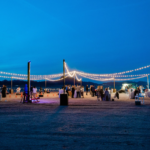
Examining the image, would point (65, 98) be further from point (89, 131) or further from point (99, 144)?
point (99, 144)

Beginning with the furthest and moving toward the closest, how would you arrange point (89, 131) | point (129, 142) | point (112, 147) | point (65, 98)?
point (65, 98) < point (89, 131) < point (129, 142) < point (112, 147)

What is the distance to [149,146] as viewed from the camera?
4.03 metres

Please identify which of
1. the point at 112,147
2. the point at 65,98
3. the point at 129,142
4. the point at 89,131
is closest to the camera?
the point at 112,147

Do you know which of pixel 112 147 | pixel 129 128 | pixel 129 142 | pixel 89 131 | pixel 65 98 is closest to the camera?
pixel 112 147

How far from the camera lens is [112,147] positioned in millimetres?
3984

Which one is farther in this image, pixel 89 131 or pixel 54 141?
pixel 89 131

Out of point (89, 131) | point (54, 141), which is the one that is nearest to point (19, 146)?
point (54, 141)

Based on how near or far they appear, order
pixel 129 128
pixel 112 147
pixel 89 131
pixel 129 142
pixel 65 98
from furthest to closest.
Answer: pixel 65 98, pixel 129 128, pixel 89 131, pixel 129 142, pixel 112 147

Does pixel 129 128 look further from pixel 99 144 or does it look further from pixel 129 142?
pixel 99 144

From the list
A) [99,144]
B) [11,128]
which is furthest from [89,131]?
[11,128]

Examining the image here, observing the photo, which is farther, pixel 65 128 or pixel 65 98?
pixel 65 98

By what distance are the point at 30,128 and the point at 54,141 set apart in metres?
1.65

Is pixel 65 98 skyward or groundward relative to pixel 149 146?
skyward

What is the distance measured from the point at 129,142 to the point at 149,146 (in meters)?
0.46
